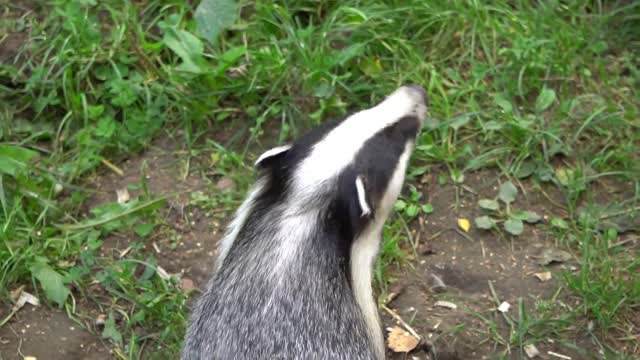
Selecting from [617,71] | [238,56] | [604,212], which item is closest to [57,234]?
[238,56]

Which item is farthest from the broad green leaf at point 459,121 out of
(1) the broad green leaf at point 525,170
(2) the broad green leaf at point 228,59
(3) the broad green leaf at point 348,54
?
(2) the broad green leaf at point 228,59

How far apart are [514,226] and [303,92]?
1103 mm

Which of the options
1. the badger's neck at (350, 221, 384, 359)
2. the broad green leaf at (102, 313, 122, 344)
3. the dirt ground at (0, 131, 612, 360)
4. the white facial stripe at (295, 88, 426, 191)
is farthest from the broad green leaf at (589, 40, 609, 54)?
the broad green leaf at (102, 313, 122, 344)

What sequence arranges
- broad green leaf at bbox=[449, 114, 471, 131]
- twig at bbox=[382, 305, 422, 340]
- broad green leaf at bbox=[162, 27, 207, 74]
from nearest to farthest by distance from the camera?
1. twig at bbox=[382, 305, 422, 340]
2. broad green leaf at bbox=[449, 114, 471, 131]
3. broad green leaf at bbox=[162, 27, 207, 74]

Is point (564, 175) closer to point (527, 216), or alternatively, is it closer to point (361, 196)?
point (527, 216)

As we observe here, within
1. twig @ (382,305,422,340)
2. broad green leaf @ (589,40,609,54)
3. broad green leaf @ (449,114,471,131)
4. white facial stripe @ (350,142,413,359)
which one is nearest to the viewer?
white facial stripe @ (350,142,413,359)

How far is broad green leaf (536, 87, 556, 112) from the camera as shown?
476cm

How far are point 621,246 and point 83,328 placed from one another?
2171 mm

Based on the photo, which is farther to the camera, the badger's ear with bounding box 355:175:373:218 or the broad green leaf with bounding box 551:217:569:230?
the broad green leaf with bounding box 551:217:569:230

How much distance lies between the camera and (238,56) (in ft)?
15.8

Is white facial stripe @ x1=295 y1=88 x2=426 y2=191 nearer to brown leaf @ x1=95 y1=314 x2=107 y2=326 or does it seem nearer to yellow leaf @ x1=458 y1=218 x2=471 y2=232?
yellow leaf @ x1=458 y1=218 x2=471 y2=232

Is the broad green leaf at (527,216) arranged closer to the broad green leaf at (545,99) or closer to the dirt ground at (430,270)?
the dirt ground at (430,270)

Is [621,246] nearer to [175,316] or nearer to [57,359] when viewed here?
[175,316]

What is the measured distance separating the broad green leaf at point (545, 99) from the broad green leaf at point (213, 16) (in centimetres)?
139
